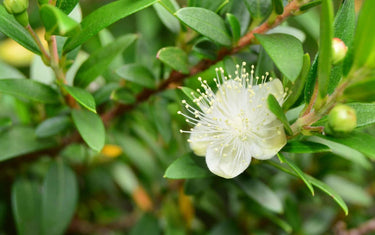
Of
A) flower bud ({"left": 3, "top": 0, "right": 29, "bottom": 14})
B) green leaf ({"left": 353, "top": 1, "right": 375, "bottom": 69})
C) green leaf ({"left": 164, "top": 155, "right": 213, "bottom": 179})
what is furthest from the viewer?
green leaf ({"left": 164, "top": 155, "right": 213, "bottom": 179})

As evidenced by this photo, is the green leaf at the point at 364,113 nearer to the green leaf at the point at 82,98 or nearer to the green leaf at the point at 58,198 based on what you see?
the green leaf at the point at 82,98

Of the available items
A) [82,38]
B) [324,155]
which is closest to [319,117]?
[82,38]

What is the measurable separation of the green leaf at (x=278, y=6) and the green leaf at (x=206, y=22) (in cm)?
11

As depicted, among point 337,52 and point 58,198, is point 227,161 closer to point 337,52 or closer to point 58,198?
point 337,52

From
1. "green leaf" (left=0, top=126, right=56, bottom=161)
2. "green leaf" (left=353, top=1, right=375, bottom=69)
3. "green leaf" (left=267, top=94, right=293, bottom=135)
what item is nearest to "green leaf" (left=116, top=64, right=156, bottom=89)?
"green leaf" (left=0, top=126, right=56, bottom=161)

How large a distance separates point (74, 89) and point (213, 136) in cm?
30

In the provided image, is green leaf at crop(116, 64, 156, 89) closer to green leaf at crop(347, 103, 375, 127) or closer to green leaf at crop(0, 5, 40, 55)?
green leaf at crop(0, 5, 40, 55)

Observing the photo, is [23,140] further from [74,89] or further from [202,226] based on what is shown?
[202,226]

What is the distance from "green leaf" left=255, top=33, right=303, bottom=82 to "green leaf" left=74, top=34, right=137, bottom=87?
0.31 meters

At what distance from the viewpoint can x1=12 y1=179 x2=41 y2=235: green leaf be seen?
1.03 m

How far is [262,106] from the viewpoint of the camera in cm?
78

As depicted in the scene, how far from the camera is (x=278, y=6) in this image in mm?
755

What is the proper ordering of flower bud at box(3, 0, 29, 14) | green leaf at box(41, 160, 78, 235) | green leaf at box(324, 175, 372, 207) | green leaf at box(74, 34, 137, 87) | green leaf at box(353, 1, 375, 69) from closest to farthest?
green leaf at box(353, 1, 375, 69) < flower bud at box(3, 0, 29, 14) < green leaf at box(74, 34, 137, 87) < green leaf at box(41, 160, 78, 235) < green leaf at box(324, 175, 372, 207)

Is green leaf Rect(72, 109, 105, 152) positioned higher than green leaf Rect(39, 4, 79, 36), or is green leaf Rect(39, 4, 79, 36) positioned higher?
green leaf Rect(39, 4, 79, 36)
